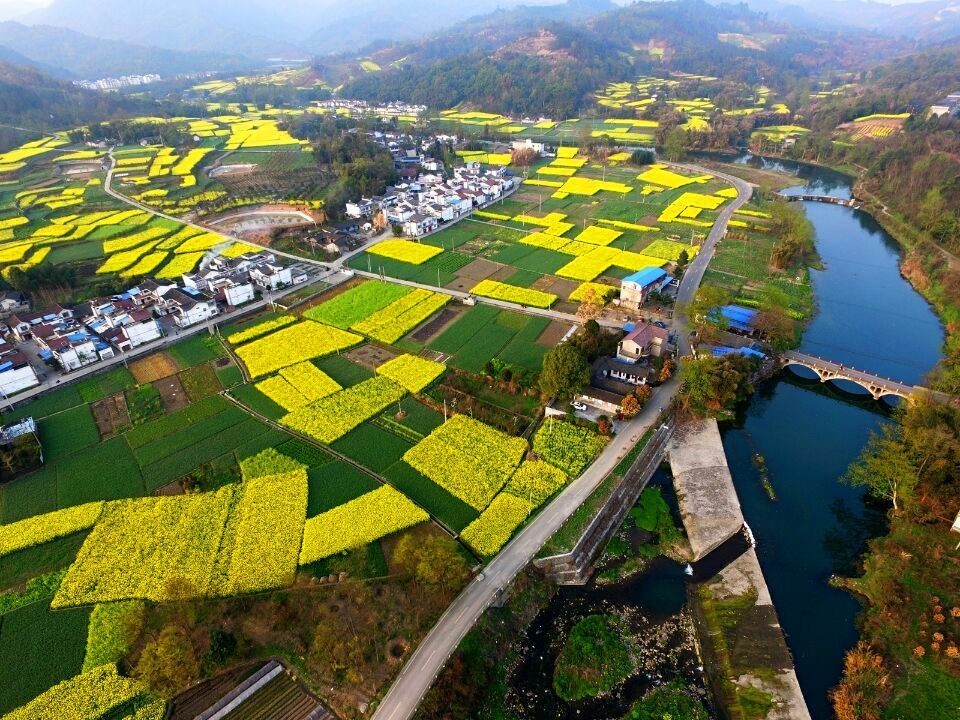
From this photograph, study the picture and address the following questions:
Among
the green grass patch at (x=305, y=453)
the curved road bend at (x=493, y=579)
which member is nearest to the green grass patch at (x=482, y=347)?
the green grass patch at (x=305, y=453)

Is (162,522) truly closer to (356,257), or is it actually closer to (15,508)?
(15,508)

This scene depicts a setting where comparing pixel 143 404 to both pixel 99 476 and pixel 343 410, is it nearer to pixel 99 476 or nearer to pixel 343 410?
pixel 99 476

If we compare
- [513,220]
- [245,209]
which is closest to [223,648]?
[513,220]

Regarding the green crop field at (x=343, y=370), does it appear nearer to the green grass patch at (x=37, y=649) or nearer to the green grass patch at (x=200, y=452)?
the green grass patch at (x=200, y=452)

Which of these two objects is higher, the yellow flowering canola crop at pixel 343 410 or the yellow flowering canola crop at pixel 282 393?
the yellow flowering canola crop at pixel 343 410

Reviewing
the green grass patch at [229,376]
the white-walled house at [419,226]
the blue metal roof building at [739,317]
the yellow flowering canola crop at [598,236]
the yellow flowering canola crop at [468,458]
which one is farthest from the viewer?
the white-walled house at [419,226]
